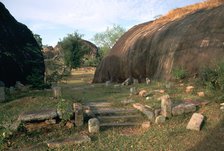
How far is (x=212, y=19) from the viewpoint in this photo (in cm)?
1805

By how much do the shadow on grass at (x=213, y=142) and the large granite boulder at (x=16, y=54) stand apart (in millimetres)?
13488

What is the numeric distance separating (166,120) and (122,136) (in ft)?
6.35

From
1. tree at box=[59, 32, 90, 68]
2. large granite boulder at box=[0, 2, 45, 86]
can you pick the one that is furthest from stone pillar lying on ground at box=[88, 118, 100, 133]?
tree at box=[59, 32, 90, 68]

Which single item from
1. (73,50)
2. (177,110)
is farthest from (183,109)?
(73,50)

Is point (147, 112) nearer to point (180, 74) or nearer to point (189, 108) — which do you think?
point (189, 108)

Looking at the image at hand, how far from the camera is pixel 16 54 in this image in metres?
23.9

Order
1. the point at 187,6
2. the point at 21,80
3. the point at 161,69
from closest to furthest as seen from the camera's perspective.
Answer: the point at 161,69 < the point at 21,80 < the point at 187,6

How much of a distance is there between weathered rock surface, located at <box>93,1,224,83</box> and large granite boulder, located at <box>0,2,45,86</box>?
7.43 metres

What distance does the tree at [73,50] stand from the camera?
A: 46438 millimetres

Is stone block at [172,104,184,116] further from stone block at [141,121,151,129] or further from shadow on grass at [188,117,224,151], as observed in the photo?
shadow on grass at [188,117,224,151]

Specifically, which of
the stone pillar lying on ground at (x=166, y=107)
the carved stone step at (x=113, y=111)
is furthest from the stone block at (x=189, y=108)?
the carved stone step at (x=113, y=111)

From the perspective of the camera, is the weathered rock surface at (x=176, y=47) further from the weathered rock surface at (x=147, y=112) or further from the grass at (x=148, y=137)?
the grass at (x=148, y=137)

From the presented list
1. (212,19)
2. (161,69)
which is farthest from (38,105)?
(212,19)

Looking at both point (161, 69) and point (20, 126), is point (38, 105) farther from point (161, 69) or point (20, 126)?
point (161, 69)
